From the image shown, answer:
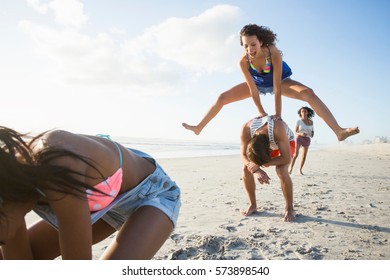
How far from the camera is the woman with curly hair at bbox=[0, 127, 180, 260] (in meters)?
1.45

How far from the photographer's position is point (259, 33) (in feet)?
16.9

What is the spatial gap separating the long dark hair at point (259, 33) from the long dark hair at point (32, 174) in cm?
419

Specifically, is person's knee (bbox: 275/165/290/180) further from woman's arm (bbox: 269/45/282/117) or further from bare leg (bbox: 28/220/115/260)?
bare leg (bbox: 28/220/115/260)

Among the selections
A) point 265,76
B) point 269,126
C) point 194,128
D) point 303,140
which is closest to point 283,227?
point 269,126

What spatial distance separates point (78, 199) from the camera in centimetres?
150

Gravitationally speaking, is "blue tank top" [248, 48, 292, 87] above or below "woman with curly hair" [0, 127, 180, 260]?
above

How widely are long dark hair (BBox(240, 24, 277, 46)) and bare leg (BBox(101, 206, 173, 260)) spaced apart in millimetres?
3808

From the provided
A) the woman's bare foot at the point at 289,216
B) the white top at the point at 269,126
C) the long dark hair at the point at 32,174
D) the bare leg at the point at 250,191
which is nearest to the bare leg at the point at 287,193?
the woman's bare foot at the point at 289,216

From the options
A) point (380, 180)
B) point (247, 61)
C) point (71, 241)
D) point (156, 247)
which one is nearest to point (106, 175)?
point (71, 241)

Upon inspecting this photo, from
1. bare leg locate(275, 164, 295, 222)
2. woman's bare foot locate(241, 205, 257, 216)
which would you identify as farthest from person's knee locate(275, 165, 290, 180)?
woman's bare foot locate(241, 205, 257, 216)

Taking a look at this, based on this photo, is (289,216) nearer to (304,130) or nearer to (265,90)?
(265,90)

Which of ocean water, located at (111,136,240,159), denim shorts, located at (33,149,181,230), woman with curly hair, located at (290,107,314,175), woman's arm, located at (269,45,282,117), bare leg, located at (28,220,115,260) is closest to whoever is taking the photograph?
denim shorts, located at (33,149,181,230)

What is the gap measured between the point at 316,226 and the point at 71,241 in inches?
120

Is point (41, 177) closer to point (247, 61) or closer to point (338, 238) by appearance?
point (338, 238)
